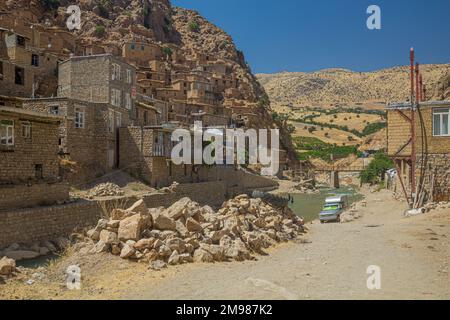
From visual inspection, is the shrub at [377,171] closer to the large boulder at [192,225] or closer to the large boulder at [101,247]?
the large boulder at [192,225]

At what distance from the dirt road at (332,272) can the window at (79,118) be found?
17802 mm

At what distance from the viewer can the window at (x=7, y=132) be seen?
19802mm

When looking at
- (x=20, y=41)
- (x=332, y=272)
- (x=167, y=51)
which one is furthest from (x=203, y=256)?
(x=167, y=51)

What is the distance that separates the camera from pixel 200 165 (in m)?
38.3

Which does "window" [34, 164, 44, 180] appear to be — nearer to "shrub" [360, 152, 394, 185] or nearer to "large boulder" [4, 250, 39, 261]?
"large boulder" [4, 250, 39, 261]

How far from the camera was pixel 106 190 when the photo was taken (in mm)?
25812

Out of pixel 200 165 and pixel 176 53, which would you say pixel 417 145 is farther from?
pixel 176 53

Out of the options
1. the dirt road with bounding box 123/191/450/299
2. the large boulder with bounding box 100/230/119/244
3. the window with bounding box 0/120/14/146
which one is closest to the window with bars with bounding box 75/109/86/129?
the window with bounding box 0/120/14/146

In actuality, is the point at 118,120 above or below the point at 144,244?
above

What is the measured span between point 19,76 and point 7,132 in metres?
16.5

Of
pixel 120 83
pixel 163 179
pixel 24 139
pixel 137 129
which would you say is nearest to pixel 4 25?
pixel 120 83

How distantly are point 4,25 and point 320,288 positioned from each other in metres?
48.8

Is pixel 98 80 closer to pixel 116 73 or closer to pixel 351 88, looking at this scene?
pixel 116 73

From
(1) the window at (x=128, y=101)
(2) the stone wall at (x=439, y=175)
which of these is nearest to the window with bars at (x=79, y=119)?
(1) the window at (x=128, y=101)
